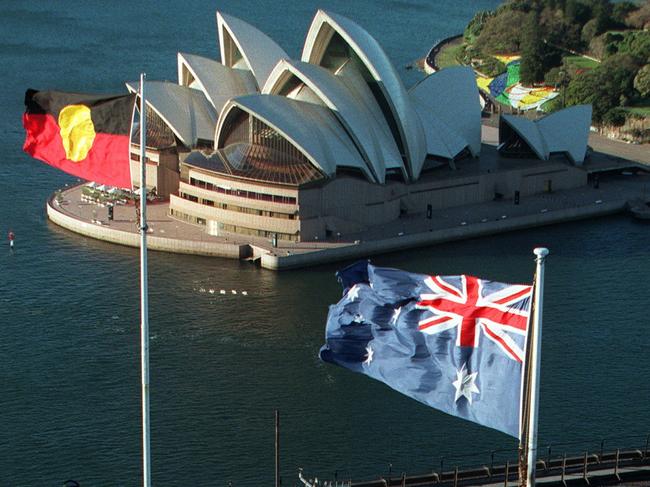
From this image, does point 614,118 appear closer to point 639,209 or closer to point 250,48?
point 639,209

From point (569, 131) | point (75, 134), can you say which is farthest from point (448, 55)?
point (75, 134)

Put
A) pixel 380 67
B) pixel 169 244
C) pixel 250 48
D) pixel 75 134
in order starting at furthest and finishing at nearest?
pixel 250 48 < pixel 380 67 < pixel 169 244 < pixel 75 134

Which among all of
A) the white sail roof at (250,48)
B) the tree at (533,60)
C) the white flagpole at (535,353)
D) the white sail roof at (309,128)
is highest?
the tree at (533,60)

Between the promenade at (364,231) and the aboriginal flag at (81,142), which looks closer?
the aboriginal flag at (81,142)

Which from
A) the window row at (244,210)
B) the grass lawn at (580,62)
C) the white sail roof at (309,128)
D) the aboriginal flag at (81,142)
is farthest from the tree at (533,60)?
the aboriginal flag at (81,142)

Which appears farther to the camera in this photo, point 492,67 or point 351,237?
point 492,67

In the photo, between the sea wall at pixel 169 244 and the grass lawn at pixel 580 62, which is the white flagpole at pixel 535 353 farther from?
the grass lawn at pixel 580 62

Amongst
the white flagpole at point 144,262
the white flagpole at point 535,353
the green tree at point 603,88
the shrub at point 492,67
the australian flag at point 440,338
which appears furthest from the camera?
the shrub at point 492,67

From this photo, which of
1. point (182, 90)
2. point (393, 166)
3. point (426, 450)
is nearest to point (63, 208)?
point (182, 90)
